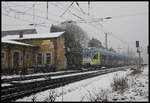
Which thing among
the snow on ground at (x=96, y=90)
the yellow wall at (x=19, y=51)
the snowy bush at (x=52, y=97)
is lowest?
the snow on ground at (x=96, y=90)

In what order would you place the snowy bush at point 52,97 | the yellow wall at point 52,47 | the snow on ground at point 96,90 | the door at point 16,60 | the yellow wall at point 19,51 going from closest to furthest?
1. the snowy bush at point 52,97
2. the snow on ground at point 96,90
3. the yellow wall at point 19,51
4. the yellow wall at point 52,47
5. the door at point 16,60

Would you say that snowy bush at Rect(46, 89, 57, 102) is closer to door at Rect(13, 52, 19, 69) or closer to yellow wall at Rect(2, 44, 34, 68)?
yellow wall at Rect(2, 44, 34, 68)

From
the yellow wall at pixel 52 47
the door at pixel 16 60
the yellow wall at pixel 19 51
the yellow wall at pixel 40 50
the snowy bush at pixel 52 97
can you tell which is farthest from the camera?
the door at pixel 16 60

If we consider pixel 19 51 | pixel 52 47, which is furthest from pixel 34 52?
pixel 52 47

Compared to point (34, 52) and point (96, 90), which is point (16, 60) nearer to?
point (34, 52)

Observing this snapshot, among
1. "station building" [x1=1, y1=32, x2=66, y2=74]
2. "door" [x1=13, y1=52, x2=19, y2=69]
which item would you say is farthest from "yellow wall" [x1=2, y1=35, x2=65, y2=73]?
"door" [x1=13, y1=52, x2=19, y2=69]

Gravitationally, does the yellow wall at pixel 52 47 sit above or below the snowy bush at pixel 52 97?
above

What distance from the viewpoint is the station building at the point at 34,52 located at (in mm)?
19109

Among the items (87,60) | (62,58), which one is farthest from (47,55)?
(87,60)

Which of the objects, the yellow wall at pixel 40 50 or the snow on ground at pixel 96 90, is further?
the yellow wall at pixel 40 50

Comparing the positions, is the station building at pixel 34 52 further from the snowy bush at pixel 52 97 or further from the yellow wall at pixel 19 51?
the snowy bush at pixel 52 97

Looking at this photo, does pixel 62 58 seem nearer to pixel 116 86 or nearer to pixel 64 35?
pixel 64 35

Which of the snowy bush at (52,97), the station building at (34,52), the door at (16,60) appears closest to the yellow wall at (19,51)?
the station building at (34,52)

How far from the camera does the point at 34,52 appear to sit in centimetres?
2134
